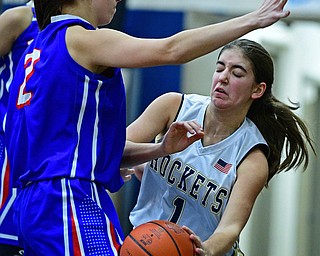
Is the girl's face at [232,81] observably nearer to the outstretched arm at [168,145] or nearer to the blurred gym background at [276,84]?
the outstretched arm at [168,145]

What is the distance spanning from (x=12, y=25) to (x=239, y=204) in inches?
57.7

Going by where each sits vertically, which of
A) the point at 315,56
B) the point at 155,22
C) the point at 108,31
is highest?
the point at 108,31

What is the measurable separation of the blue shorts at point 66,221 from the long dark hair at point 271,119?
4.27 feet

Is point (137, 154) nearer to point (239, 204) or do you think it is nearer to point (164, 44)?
point (239, 204)

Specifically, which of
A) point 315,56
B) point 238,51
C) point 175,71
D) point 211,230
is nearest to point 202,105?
point 238,51

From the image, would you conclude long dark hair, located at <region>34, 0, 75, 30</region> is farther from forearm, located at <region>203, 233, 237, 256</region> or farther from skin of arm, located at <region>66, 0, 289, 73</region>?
forearm, located at <region>203, 233, 237, 256</region>

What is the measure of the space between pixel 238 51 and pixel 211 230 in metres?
0.92

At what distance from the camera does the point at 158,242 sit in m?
4.05

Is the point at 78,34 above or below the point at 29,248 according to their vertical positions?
above

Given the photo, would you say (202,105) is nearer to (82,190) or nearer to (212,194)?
(212,194)

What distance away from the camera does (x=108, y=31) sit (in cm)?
390

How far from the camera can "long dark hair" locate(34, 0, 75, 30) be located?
13.5 ft

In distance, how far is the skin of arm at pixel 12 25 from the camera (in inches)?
189

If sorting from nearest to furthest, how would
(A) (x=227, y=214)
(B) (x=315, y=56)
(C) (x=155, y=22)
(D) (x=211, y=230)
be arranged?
(A) (x=227, y=214)
(D) (x=211, y=230)
(C) (x=155, y=22)
(B) (x=315, y=56)
